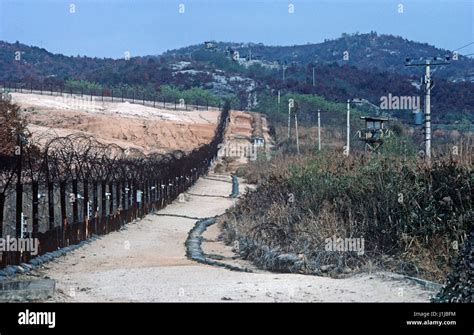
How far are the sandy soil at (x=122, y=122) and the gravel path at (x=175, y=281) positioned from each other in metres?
41.9

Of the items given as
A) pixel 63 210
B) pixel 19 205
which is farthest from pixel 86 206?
pixel 19 205

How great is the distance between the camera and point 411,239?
42.5ft

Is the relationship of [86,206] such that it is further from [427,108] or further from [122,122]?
[122,122]

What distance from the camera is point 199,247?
18750mm

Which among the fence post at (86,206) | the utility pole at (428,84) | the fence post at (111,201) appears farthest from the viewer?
the utility pole at (428,84)

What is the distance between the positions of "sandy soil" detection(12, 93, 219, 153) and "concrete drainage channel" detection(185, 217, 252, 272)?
35103 millimetres

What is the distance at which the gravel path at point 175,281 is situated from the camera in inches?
395

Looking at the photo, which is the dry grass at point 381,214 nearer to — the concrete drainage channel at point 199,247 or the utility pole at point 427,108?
the concrete drainage channel at point 199,247

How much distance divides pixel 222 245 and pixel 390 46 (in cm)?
15324

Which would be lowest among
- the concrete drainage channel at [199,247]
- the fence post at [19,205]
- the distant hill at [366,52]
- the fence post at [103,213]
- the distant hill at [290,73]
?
the concrete drainage channel at [199,247]

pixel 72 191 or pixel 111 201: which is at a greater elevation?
pixel 72 191

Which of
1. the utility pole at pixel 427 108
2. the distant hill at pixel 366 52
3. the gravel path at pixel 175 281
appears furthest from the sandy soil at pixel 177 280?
the distant hill at pixel 366 52

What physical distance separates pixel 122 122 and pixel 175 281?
60.7 meters
